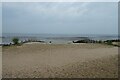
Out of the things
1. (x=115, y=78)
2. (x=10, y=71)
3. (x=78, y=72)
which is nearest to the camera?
(x=115, y=78)

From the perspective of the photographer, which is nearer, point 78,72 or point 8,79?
point 8,79

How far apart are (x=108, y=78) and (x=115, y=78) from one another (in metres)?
0.21

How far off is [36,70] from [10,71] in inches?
35.3

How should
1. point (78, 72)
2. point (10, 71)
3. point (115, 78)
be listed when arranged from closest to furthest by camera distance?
point (115, 78), point (78, 72), point (10, 71)

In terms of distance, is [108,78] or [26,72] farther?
[26,72]

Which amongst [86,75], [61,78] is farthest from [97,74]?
[61,78]

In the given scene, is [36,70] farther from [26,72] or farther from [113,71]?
[113,71]

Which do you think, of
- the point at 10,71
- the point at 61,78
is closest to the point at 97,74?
the point at 61,78

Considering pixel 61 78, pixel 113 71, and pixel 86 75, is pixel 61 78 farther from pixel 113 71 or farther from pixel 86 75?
pixel 113 71

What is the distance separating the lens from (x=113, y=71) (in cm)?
858

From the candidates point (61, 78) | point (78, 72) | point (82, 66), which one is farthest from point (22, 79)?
point (82, 66)

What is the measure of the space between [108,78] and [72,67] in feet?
6.26

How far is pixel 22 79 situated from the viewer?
795cm

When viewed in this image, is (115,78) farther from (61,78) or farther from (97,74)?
(61,78)
